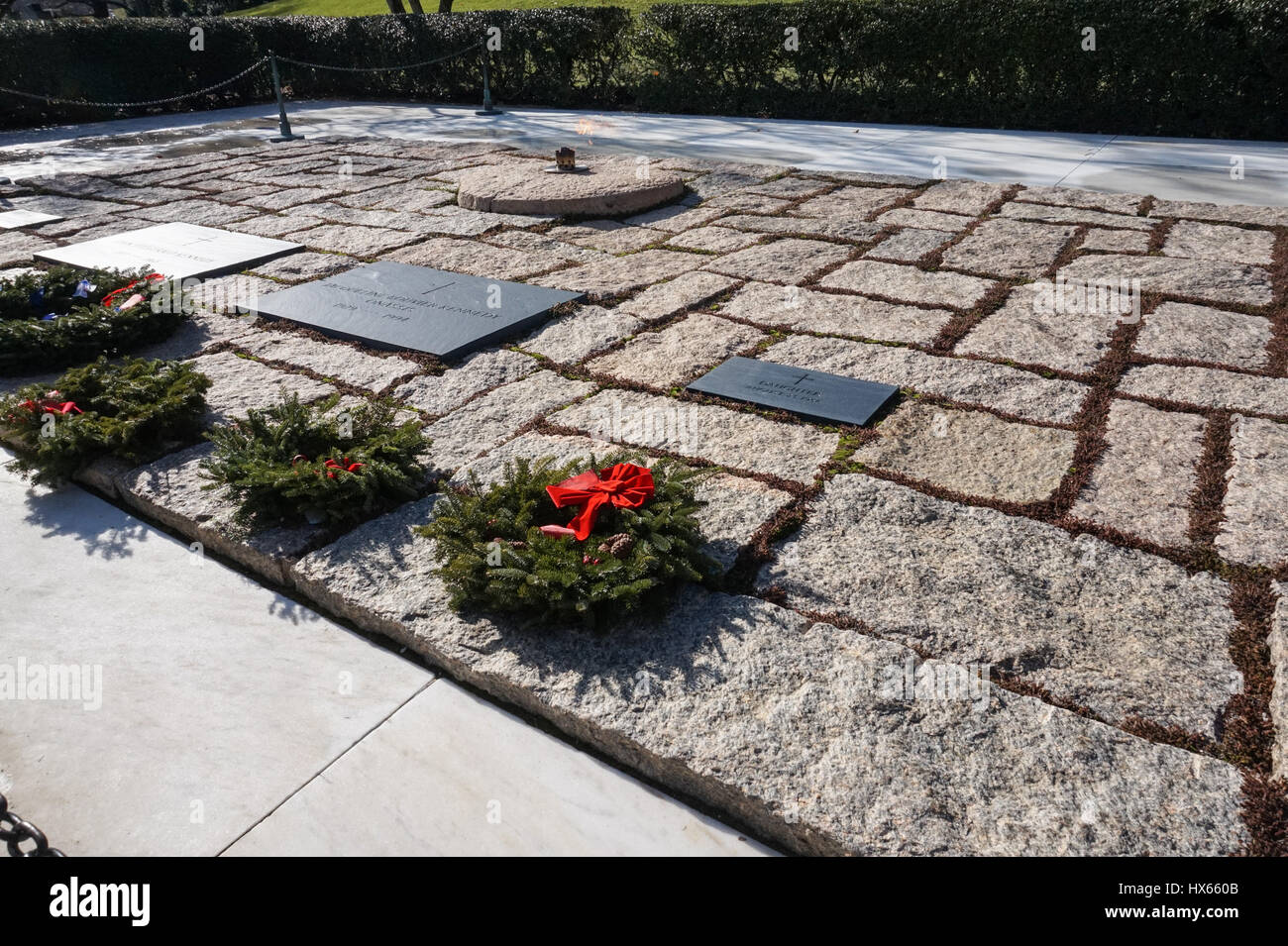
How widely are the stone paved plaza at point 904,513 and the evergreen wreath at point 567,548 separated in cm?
9

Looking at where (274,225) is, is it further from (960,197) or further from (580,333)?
(960,197)

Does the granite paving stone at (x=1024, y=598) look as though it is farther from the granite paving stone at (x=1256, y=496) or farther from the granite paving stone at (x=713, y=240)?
the granite paving stone at (x=713, y=240)

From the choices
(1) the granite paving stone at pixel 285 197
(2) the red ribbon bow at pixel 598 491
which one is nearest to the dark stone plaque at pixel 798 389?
(2) the red ribbon bow at pixel 598 491

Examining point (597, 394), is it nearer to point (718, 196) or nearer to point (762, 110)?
point (718, 196)

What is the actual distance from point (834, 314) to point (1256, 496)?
2258 mm

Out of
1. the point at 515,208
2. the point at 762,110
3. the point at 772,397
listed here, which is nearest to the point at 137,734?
the point at 772,397

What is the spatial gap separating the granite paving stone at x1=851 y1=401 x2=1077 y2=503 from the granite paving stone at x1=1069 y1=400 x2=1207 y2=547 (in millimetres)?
147

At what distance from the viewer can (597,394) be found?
3.97m

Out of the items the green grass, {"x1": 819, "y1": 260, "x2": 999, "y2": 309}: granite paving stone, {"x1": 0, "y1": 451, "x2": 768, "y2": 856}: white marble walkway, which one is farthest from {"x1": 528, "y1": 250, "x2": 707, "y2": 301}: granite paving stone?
the green grass

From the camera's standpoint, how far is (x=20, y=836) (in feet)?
6.41

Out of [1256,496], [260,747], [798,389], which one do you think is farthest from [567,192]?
[260,747]

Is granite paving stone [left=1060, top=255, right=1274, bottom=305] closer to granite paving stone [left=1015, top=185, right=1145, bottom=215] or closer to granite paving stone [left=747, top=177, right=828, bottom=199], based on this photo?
granite paving stone [left=1015, top=185, right=1145, bottom=215]

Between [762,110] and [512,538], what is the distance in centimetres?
1113

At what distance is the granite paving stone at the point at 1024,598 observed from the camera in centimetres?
228
